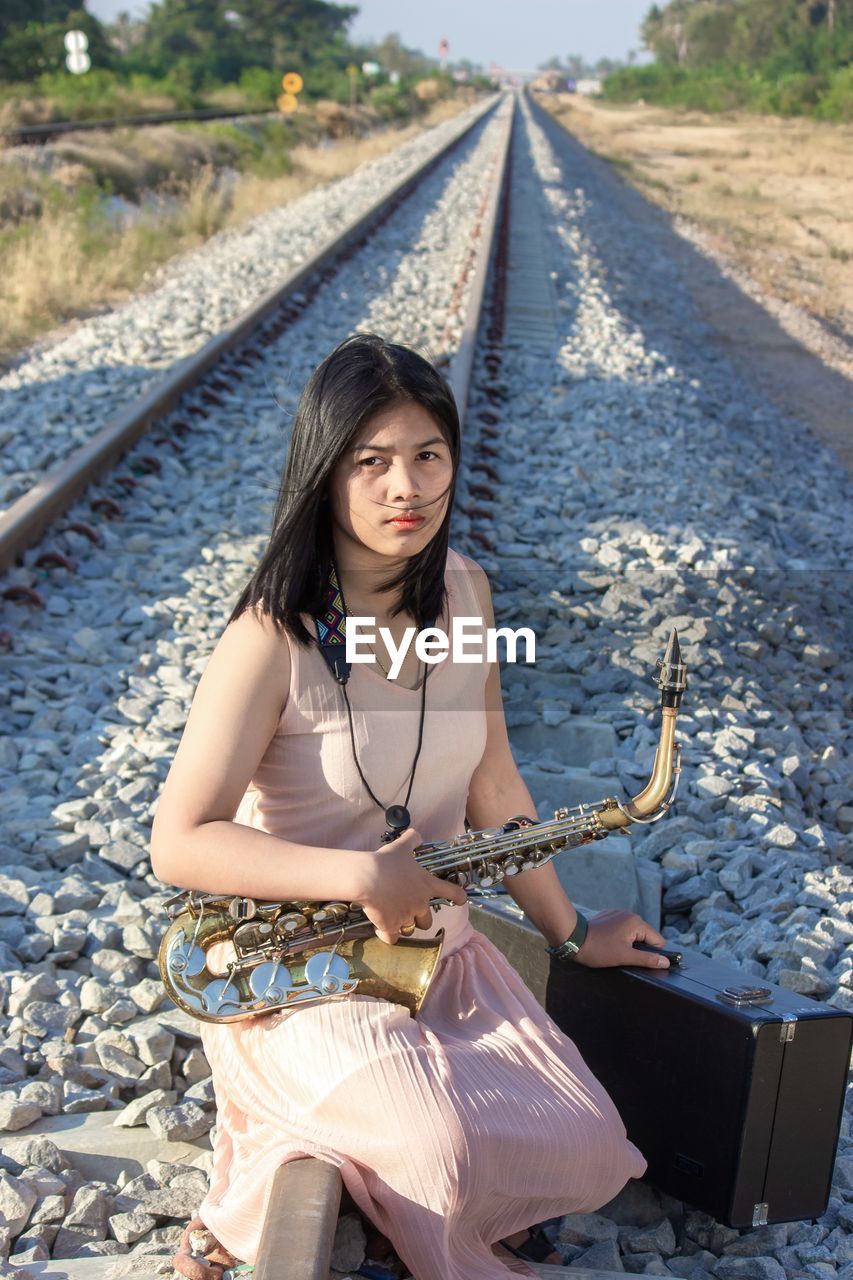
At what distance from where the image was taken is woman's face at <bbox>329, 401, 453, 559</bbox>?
8.13 ft

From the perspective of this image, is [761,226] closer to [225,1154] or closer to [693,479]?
[693,479]

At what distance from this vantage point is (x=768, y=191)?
29016mm

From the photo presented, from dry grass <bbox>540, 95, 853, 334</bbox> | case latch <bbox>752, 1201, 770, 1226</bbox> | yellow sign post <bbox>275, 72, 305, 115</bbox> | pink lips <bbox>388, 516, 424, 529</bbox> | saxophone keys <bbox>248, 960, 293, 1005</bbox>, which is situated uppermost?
yellow sign post <bbox>275, 72, 305, 115</bbox>

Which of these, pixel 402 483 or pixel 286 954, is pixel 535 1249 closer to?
pixel 286 954

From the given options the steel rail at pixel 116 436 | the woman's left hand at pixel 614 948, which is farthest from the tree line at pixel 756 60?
the woman's left hand at pixel 614 948

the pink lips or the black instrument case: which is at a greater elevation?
the pink lips

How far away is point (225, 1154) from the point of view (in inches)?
96.4

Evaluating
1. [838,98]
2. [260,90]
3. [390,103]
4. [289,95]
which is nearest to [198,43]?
[390,103]

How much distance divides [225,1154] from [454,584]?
109 centimetres

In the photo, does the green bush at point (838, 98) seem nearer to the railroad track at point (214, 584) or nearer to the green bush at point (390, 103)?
the green bush at point (390, 103)

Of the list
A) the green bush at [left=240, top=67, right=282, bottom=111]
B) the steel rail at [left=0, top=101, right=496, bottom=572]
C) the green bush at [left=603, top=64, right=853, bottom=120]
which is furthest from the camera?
the green bush at [left=240, top=67, right=282, bottom=111]

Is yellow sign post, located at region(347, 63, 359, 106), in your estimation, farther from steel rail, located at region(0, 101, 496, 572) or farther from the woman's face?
the woman's face

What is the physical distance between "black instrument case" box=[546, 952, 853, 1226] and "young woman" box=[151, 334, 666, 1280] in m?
0.22

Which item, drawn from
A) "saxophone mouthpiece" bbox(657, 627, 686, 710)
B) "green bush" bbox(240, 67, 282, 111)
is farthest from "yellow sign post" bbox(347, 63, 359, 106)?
"saxophone mouthpiece" bbox(657, 627, 686, 710)
